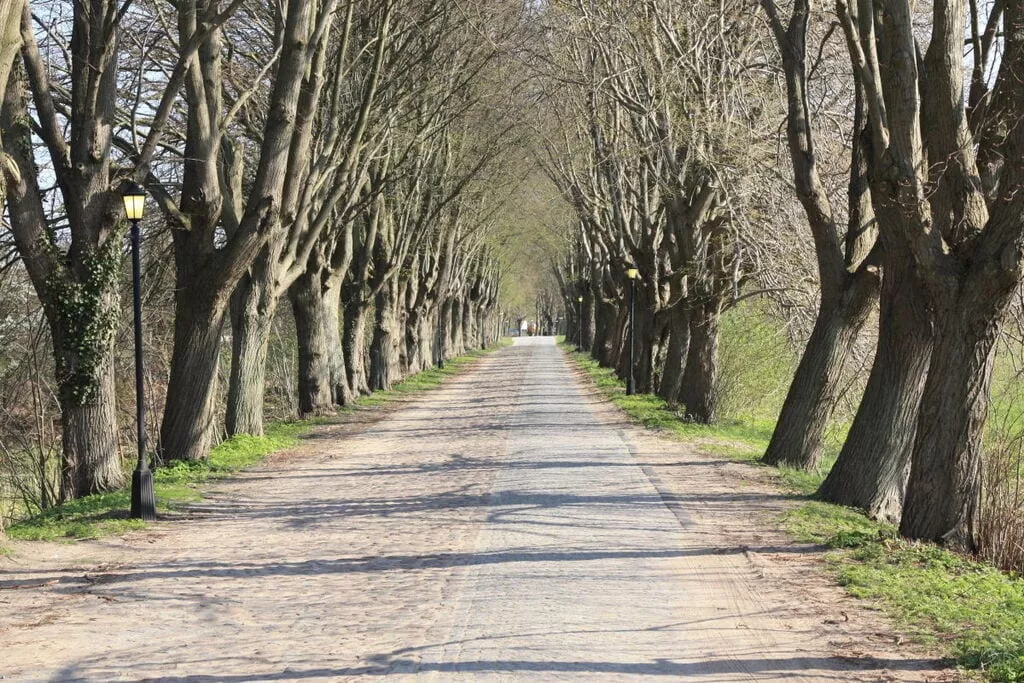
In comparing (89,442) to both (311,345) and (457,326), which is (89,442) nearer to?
(311,345)

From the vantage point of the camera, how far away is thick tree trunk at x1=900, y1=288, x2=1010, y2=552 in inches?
385

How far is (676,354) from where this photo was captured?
2606cm

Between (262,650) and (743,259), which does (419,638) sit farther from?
(743,259)

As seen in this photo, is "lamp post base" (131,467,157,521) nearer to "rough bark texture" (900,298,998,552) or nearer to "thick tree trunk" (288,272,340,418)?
"rough bark texture" (900,298,998,552)

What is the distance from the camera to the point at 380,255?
31.3 meters

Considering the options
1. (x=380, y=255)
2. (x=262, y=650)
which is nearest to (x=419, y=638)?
(x=262, y=650)

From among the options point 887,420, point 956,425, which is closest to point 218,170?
point 887,420

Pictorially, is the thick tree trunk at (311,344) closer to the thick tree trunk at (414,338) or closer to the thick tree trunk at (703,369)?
the thick tree trunk at (703,369)

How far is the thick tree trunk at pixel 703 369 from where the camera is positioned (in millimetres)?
22500

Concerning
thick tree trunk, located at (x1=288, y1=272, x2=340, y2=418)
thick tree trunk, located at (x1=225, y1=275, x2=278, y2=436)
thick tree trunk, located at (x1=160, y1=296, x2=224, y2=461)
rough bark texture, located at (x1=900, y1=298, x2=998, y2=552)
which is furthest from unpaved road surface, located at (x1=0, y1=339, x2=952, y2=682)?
thick tree trunk, located at (x1=288, y1=272, x2=340, y2=418)

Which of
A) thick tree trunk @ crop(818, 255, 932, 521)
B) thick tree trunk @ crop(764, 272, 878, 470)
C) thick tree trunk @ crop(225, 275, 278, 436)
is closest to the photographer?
thick tree trunk @ crop(818, 255, 932, 521)

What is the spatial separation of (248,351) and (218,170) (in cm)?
303

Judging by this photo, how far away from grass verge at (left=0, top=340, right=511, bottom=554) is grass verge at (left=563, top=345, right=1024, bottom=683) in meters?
6.75

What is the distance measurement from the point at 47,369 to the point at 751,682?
15229 mm
